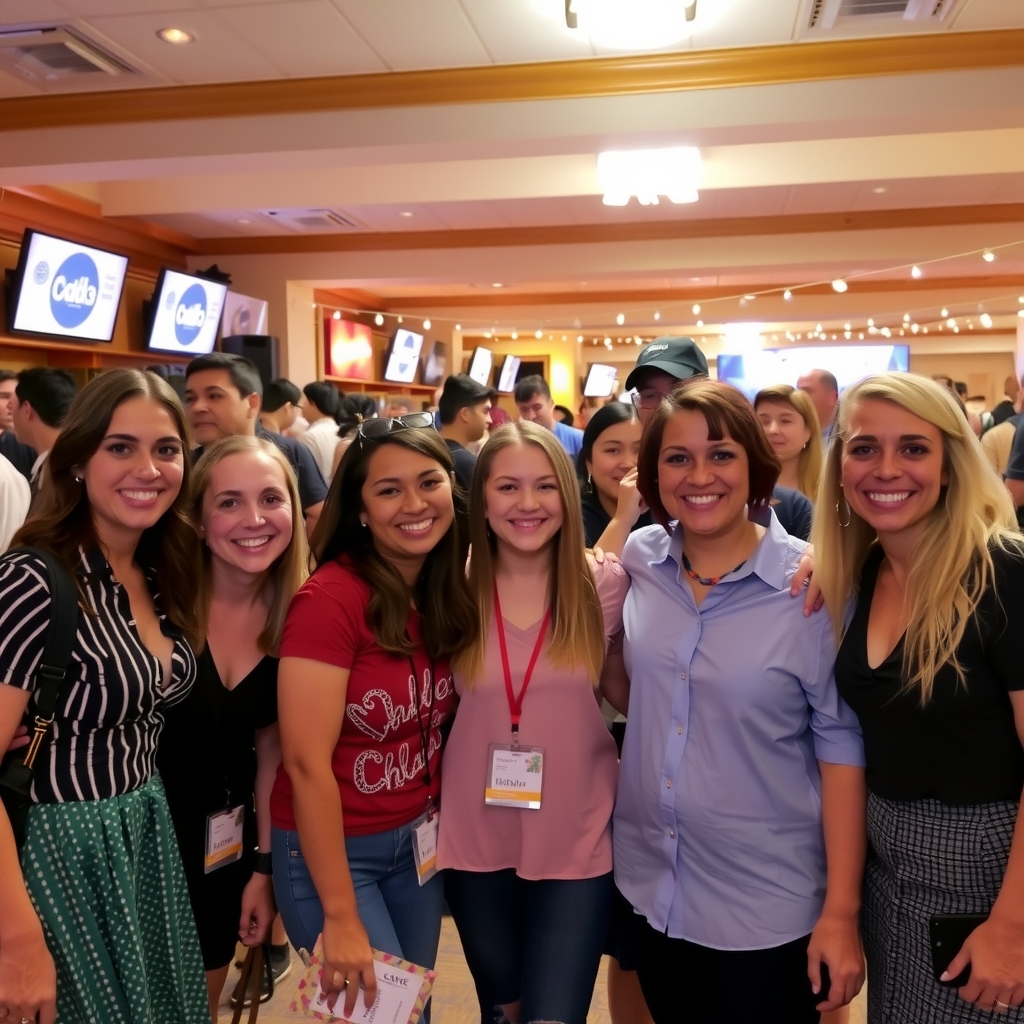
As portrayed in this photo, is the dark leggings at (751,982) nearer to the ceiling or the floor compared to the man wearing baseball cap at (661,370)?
nearer to the floor

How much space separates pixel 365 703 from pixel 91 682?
1.61 ft

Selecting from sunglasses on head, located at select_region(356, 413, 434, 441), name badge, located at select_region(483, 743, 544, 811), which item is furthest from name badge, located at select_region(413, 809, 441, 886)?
sunglasses on head, located at select_region(356, 413, 434, 441)

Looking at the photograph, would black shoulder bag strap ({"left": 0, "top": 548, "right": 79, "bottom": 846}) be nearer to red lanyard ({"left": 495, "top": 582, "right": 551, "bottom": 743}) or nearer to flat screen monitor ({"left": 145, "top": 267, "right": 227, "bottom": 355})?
red lanyard ({"left": 495, "top": 582, "right": 551, "bottom": 743})

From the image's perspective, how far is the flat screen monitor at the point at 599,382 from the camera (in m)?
14.0

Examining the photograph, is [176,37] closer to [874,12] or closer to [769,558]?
[874,12]

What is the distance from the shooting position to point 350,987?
5.27ft

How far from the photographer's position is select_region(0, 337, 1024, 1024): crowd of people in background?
143cm

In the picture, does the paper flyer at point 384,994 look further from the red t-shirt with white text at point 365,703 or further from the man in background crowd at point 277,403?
the man in background crowd at point 277,403

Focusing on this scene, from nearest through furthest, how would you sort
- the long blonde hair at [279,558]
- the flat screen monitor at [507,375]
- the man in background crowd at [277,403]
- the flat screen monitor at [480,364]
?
the long blonde hair at [279,558] < the man in background crowd at [277,403] < the flat screen monitor at [480,364] < the flat screen monitor at [507,375]

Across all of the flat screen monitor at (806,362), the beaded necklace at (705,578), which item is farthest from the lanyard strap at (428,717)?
the flat screen monitor at (806,362)

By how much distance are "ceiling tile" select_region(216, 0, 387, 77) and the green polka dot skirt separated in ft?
11.3

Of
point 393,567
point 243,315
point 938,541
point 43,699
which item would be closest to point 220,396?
point 393,567

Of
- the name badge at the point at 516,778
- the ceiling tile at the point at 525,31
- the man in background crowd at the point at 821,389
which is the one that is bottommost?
the name badge at the point at 516,778

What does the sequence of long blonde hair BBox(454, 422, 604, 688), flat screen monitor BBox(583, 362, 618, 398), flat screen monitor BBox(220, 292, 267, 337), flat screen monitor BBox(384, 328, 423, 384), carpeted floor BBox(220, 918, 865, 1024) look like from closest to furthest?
long blonde hair BBox(454, 422, 604, 688), carpeted floor BBox(220, 918, 865, 1024), flat screen monitor BBox(220, 292, 267, 337), flat screen monitor BBox(384, 328, 423, 384), flat screen monitor BBox(583, 362, 618, 398)
